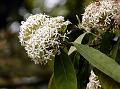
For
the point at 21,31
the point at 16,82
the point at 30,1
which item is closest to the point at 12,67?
the point at 16,82

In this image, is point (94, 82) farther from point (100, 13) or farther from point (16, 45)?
point (16, 45)

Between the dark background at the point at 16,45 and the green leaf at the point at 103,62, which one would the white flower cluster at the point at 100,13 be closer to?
the green leaf at the point at 103,62

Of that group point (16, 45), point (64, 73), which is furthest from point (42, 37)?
point (16, 45)

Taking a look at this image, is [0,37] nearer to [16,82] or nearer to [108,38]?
[16,82]

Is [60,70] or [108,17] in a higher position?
[108,17]

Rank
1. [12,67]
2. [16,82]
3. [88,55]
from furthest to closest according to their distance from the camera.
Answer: [12,67]
[16,82]
[88,55]

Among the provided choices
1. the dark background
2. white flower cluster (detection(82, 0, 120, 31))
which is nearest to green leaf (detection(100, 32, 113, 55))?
white flower cluster (detection(82, 0, 120, 31))

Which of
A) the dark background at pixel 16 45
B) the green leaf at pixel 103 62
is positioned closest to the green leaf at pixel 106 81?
the green leaf at pixel 103 62
